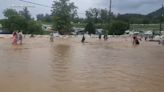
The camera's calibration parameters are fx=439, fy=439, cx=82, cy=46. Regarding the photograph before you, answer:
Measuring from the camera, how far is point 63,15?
9381cm

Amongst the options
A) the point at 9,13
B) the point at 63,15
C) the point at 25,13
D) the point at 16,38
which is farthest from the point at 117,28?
the point at 16,38

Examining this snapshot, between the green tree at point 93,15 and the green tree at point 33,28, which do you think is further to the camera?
the green tree at point 93,15

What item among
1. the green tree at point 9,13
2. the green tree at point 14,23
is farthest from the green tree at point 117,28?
the green tree at point 9,13

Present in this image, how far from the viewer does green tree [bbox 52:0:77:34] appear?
92750 millimetres

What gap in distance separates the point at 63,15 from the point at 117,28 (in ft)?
50.1

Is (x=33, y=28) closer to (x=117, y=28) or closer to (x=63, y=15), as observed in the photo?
(x=63, y=15)

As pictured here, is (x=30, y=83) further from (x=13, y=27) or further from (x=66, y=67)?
(x=13, y=27)

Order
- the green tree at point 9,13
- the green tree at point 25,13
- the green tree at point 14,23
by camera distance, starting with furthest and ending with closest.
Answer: the green tree at point 25,13
the green tree at point 9,13
the green tree at point 14,23

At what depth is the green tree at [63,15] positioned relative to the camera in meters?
92.8

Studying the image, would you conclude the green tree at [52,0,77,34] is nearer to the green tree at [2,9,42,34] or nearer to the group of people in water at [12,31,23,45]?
the green tree at [2,9,42,34]

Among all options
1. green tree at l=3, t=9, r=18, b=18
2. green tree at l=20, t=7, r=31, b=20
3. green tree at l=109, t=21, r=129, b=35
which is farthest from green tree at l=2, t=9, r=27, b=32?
green tree at l=109, t=21, r=129, b=35

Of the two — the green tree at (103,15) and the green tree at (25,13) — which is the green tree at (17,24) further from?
the green tree at (103,15)

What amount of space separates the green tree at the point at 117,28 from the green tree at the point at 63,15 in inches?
366

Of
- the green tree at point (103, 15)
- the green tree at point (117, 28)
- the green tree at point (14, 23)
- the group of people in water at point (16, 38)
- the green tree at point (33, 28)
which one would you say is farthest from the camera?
the green tree at point (103, 15)
